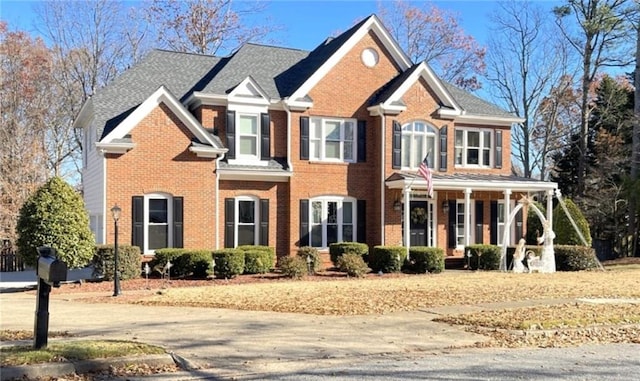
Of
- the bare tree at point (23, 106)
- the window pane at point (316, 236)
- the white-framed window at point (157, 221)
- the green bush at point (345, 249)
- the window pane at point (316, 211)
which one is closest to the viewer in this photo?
the white-framed window at point (157, 221)

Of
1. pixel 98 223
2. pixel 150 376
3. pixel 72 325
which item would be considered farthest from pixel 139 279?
pixel 150 376

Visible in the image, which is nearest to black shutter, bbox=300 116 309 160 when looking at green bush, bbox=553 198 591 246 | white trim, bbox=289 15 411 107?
white trim, bbox=289 15 411 107

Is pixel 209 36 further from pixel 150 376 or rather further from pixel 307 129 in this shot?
pixel 150 376

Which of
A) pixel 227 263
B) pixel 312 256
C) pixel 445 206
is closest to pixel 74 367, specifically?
pixel 227 263

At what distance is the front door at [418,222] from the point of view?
24.9 metres

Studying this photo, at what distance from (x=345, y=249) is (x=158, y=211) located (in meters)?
6.63

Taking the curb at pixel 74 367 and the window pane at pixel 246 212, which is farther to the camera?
the window pane at pixel 246 212

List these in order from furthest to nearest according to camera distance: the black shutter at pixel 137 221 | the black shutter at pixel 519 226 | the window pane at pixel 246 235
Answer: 1. the black shutter at pixel 519 226
2. the window pane at pixel 246 235
3. the black shutter at pixel 137 221

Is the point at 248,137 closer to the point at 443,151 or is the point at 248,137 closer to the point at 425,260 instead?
the point at 425,260

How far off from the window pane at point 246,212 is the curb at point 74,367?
15218mm

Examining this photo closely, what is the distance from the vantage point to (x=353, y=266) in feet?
66.9

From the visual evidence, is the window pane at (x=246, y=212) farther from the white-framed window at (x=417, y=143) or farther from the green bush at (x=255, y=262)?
the white-framed window at (x=417, y=143)

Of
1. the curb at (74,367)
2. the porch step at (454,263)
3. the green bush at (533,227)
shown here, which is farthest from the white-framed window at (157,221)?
the green bush at (533,227)

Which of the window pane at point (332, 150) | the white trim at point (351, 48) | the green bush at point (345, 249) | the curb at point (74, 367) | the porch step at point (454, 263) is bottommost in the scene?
the porch step at point (454, 263)
